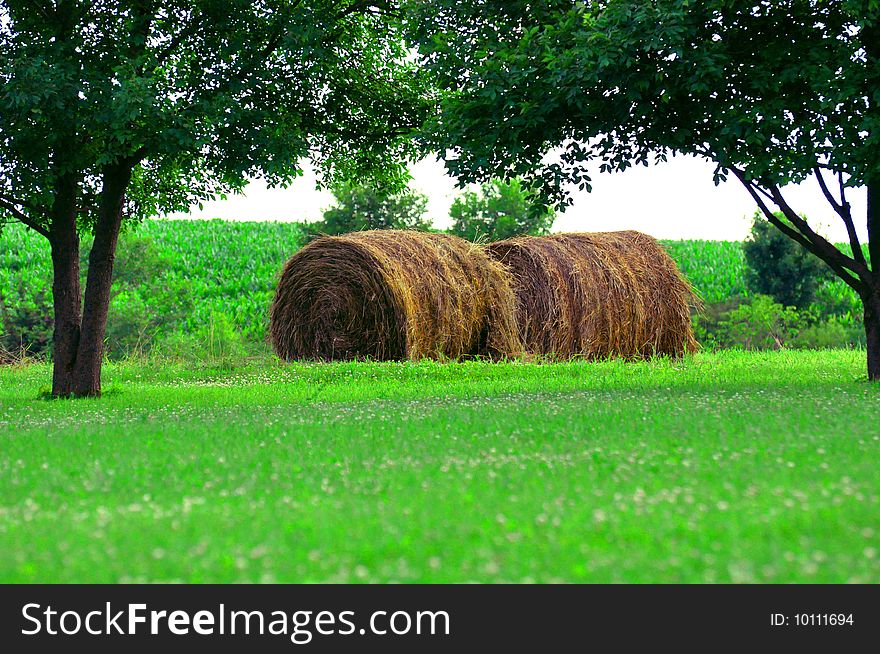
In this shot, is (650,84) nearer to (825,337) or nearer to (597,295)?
(597,295)

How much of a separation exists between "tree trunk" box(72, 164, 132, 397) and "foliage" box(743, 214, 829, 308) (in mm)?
28557

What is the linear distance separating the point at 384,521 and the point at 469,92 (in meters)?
12.0

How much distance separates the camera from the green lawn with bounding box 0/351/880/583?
5.00m

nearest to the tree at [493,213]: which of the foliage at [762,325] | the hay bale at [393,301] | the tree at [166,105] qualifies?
the foliage at [762,325]

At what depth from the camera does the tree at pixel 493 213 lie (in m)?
45.2

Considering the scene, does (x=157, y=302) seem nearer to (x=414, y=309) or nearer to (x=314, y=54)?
(x=414, y=309)

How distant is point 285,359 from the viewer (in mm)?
26516

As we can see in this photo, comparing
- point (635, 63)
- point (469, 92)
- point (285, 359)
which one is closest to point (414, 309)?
point (285, 359)

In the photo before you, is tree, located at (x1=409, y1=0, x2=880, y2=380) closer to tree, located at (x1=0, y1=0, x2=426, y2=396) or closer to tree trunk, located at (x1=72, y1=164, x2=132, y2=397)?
tree, located at (x1=0, y1=0, x2=426, y2=396)

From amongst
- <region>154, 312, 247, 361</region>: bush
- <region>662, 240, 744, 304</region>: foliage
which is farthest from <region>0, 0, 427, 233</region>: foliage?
<region>662, 240, 744, 304</region>: foliage

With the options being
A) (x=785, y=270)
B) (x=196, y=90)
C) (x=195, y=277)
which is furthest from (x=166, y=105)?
(x=195, y=277)

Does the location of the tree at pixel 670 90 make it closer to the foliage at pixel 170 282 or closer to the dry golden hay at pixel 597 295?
the dry golden hay at pixel 597 295

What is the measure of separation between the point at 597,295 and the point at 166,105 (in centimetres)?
1416

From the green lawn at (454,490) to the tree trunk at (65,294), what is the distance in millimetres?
3728
